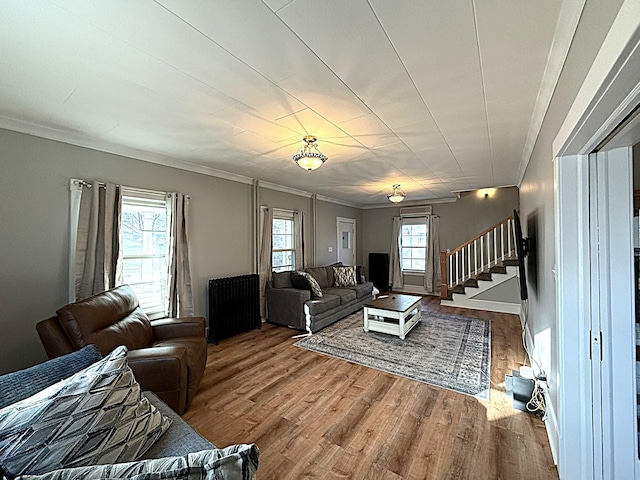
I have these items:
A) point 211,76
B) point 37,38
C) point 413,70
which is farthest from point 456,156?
point 37,38

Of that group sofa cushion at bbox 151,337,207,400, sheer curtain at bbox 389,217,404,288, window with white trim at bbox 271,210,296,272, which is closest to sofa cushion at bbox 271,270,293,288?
window with white trim at bbox 271,210,296,272

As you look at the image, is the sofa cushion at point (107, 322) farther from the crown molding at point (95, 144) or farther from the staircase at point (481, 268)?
the staircase at point (481, 268)

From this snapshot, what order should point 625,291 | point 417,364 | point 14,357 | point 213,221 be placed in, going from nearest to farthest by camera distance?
point 625,291, point 14,357, point 417,364, point 213,221

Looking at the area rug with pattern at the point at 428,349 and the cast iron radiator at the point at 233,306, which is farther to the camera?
the cast iron radiator at the point at 233,306

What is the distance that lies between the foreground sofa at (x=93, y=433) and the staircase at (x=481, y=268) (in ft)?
18.8

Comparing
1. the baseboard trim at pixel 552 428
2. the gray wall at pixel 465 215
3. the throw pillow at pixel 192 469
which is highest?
the gray wall at pixel 465 215

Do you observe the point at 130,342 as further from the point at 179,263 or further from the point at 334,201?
the point at 334,201

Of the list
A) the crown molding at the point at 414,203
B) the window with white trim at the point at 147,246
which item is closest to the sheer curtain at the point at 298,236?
the window with white trim at the point at 147,246

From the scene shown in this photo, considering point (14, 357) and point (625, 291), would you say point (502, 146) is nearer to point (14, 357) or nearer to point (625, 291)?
point (625, 291)

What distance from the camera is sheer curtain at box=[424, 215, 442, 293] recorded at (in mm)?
6973

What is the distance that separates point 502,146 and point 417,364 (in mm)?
2693

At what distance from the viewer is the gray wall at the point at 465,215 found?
6219 mm

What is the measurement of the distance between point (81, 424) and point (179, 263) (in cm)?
276

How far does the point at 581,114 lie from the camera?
3.71 feet
